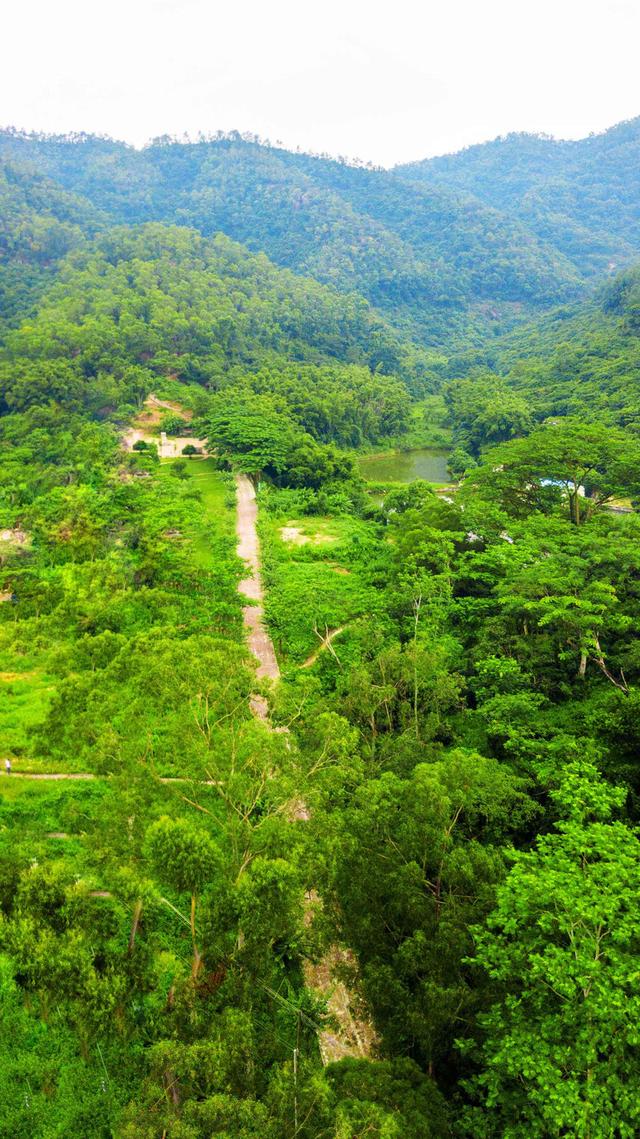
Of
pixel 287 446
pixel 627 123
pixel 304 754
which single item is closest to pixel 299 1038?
pixel 304 754

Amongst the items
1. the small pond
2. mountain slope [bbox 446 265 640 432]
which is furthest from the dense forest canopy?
the small pond

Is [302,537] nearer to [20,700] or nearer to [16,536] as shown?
[16,536]

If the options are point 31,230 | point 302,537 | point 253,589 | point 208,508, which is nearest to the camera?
point 253,589

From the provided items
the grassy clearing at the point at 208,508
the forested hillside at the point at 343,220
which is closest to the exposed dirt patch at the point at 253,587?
the grassy clearing at the point at 208,508

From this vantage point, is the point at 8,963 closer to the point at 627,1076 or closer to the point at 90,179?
the point at 627,1076

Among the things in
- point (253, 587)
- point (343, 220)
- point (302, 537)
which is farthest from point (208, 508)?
point (343, 220)

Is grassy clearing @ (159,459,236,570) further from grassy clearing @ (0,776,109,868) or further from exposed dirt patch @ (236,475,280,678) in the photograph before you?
grassy clearing @ (0,776,109,868)
